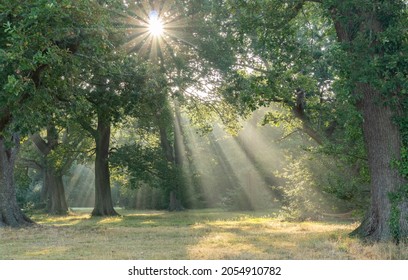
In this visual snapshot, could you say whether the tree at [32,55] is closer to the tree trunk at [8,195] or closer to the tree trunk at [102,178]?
the tree trunk at [8,195]

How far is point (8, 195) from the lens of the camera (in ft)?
74.6

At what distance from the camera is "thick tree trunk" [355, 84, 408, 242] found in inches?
526

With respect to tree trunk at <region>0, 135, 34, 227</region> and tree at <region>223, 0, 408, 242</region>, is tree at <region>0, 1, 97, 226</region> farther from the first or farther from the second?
tree trunk at <region>0, 135, 34, 227</region>

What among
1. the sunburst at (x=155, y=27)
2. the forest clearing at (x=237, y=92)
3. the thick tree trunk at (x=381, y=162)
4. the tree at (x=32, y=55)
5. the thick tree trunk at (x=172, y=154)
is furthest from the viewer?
the thick tree trunk at (x=172, y=154)

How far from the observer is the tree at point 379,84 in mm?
12250

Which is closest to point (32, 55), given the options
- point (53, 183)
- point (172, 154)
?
point (53, 183)

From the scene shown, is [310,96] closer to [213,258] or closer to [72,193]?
[213,258]

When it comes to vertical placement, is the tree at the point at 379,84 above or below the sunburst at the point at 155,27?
below

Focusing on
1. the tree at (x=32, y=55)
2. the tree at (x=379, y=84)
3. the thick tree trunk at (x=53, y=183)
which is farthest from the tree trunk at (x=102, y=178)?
the tree at (x=379, y=84)

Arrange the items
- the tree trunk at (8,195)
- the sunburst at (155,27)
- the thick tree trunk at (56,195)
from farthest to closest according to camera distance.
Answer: the thick tree trunk at (56,195)
the sunburst at (155,27)
the tree trunk at (8,195)

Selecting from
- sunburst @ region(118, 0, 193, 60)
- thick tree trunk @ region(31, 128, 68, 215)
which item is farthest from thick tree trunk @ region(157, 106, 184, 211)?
sunburst @ region(118, 0, 193, 60)

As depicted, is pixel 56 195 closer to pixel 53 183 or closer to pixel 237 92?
pixel 53 183

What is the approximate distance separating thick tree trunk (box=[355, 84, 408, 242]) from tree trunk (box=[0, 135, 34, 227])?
16359 mm

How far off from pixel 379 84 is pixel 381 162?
2770mm
